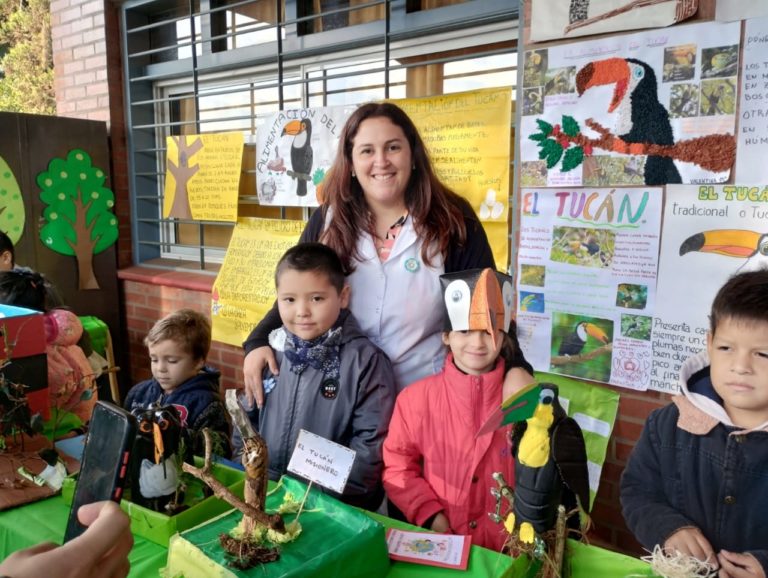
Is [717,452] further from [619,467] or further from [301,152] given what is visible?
[301,152]

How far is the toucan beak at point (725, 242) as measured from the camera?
203 cm

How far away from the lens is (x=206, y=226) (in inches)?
165

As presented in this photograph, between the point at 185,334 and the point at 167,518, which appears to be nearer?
the point at 167,518

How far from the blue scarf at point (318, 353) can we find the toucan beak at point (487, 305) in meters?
0.41

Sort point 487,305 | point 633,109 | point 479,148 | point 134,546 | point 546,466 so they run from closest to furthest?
point 546,466, point 134,546, point 487,305, point 633,109, point 479,148

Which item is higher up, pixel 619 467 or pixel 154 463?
pixel 154 463

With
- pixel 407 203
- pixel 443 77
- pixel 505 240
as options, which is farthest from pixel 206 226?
pixel 407 203

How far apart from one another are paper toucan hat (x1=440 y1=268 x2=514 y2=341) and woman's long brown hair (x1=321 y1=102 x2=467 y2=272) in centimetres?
27

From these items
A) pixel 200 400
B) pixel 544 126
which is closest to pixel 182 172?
pixel 200 400

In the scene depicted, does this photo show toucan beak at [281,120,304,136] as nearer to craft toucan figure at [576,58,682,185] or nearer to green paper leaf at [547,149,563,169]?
green paper leaf at [547,149,563,169]

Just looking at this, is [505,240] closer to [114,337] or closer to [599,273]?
[599,273]

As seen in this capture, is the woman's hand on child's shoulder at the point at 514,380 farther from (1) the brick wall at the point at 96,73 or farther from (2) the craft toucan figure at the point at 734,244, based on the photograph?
(1) the brick wall at the point at 96,73

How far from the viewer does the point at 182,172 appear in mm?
3914

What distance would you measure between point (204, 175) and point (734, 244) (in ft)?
9.93
